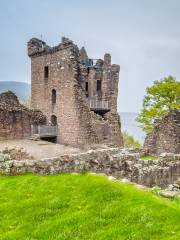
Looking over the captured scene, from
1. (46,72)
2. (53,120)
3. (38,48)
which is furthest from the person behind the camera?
(38,48)

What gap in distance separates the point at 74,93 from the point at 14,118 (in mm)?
8302

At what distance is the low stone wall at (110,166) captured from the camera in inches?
716

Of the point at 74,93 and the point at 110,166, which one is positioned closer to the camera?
the point at 110,166

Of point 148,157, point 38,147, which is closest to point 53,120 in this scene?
point 38,147

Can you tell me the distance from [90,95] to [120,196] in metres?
39.9

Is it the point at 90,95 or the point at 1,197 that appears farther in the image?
the point at 90,95

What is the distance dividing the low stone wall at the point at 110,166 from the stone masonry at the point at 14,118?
791 inches

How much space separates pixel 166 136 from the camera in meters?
32.9

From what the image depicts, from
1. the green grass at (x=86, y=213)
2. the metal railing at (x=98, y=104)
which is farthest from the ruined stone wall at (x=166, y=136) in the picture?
the green grass at (x=86, y=213)

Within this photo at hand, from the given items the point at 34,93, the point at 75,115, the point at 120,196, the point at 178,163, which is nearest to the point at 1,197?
the point at 120,196

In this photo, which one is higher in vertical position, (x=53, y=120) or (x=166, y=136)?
(x=53, y=120)

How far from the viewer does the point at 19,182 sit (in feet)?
53.9

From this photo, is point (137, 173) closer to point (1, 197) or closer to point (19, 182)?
point (19, 182)

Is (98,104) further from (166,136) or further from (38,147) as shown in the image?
(166,136)
